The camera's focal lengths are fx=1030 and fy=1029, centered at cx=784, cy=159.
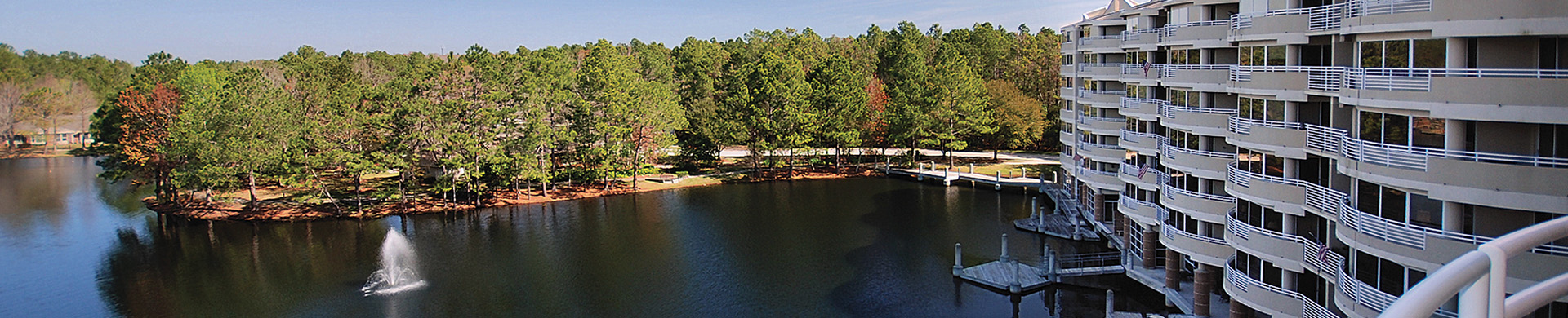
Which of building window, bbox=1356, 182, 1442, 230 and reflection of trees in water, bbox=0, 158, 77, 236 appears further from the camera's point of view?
reflection of trees in water, bbox=0, 158, 77, 236

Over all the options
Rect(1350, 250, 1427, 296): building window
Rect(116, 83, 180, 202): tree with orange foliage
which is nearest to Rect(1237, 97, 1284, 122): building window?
Rect(1350, 250, 1427, 296): building window

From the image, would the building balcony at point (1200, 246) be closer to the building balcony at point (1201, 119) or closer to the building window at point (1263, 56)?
the building balcony at point (1201, 119)

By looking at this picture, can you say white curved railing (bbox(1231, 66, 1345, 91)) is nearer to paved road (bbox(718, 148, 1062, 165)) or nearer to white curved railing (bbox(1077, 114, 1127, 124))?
white curved railing (bbox(1077, 114, 1127, 124))

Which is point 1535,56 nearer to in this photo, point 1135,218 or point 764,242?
point 1135,218

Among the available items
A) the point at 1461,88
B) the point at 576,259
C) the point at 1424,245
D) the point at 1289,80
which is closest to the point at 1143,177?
the point at 1289,80

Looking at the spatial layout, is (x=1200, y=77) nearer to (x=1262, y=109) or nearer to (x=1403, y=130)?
(x=1262, y=109)

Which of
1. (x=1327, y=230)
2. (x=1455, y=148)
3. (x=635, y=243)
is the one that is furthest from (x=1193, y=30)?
(x=635, y=243)
